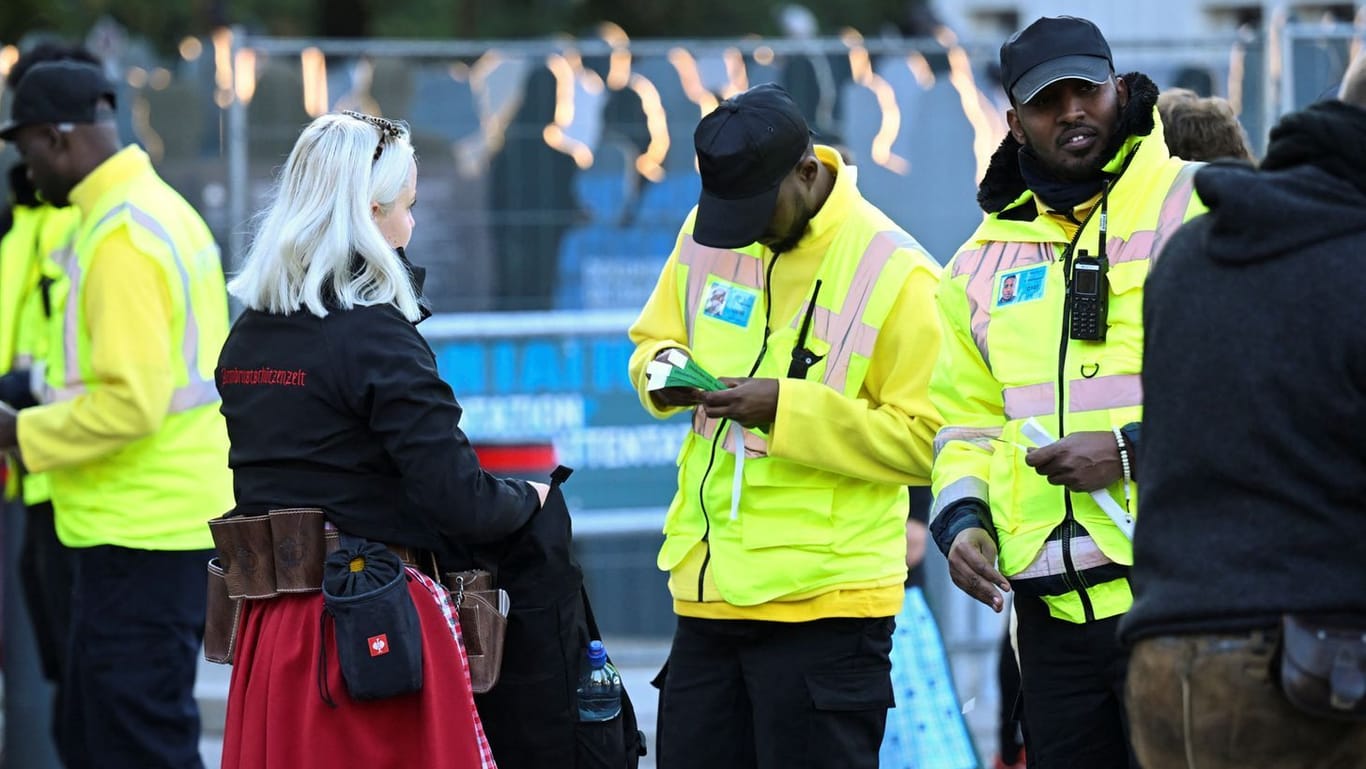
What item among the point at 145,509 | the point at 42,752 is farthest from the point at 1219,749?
the point at 42,752

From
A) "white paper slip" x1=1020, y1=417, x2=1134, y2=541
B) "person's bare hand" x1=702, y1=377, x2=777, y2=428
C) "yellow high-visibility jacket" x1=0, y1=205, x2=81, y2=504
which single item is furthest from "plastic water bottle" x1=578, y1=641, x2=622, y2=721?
"yellow high-visibility jacket" x1=0, y1=205, x2=81, y2=504

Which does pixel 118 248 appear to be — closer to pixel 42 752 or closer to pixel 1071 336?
pixel 42 752

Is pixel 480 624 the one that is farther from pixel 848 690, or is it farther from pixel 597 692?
pixel 848 690

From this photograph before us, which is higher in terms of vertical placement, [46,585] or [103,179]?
[103,179]

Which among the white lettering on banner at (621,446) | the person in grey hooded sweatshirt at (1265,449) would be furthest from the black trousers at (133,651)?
the person in grey hooded sweatshirt at (1265,449)

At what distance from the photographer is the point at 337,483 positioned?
Answer: 395 cm

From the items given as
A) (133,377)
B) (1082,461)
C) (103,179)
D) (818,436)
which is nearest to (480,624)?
(818,436)

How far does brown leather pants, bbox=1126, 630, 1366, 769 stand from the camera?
2.80 meters

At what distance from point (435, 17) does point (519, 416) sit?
43.6ft

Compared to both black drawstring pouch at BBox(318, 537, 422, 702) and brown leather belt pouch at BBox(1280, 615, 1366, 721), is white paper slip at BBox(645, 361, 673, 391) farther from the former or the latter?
brown leather belt pouch at BBox(1280, 615, 1366, 721)

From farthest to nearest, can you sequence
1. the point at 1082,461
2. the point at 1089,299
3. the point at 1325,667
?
the point at 1089,299 < the point at 1082,461 < the point at 1325,667

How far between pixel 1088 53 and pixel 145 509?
312cm

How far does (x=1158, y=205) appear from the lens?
3779 mm

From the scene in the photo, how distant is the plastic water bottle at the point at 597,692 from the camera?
4.15 m
